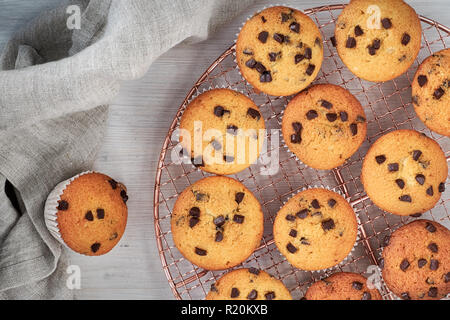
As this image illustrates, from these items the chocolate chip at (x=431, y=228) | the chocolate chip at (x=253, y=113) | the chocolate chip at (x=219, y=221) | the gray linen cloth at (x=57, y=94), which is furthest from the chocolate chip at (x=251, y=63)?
the chocolate chip at (x=431, y=228)

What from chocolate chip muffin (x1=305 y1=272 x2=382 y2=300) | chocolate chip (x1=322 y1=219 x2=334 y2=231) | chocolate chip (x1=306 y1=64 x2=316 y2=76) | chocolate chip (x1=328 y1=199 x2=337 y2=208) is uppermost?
chocolate chip (x1=306 y1=64 x2=316 y2=76)

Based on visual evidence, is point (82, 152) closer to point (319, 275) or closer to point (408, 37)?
point (319, 275)

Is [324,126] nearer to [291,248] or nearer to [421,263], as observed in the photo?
[291,248]

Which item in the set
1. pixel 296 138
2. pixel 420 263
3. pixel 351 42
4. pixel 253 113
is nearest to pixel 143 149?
pixel 253 113

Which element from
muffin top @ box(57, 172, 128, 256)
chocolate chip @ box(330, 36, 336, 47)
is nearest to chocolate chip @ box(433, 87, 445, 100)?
chocolate chip @ box(330, 36, 336, 47)

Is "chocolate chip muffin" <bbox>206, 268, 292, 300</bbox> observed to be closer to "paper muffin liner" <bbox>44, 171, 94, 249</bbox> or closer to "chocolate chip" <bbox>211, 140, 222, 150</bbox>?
"chocolate chip" <bbox>211, 140, 222, 150</bbox>

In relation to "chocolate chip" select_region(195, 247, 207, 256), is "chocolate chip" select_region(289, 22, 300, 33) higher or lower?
higher
